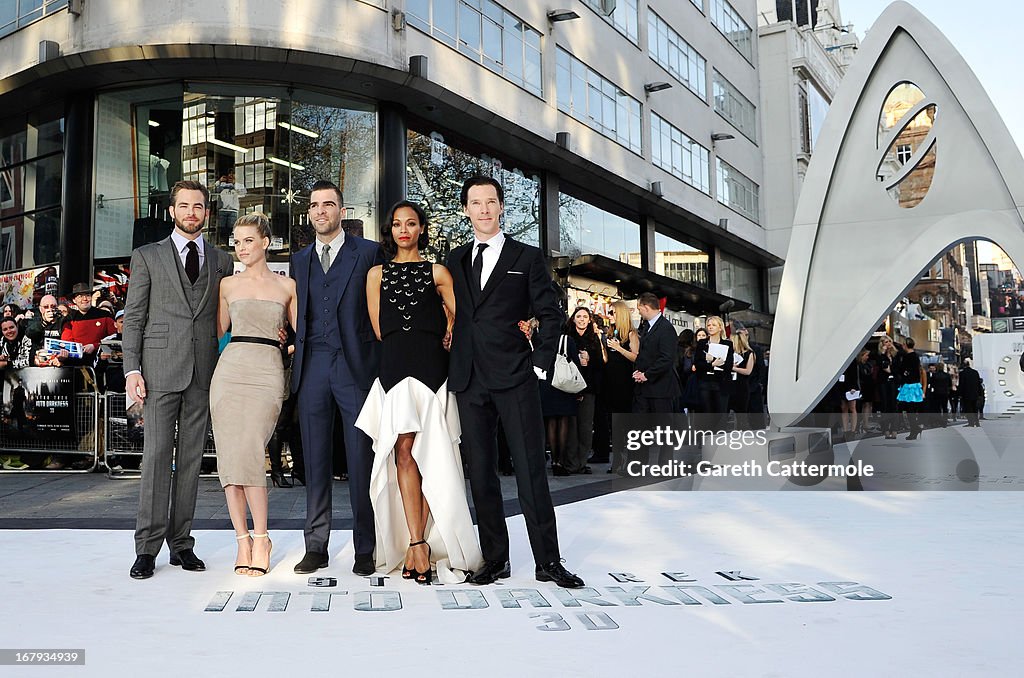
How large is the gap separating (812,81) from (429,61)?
33167 millimetres

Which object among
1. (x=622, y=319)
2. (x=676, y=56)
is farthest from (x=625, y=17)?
(x=622, y=319)

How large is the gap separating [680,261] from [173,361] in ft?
95.1

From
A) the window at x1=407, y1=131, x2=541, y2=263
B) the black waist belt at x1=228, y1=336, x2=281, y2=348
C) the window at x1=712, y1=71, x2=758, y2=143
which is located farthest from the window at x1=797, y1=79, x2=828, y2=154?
the black waist belt at x1=228, y1=336, x2=281, y2=348

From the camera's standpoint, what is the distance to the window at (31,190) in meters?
17.7

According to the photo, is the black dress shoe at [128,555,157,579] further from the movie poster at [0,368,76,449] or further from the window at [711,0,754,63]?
the window at [711,0,754,63]

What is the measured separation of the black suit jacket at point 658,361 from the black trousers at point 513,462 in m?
5.63

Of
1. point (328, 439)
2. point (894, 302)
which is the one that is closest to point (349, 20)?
point (894, 302)

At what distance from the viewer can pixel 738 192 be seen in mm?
37781

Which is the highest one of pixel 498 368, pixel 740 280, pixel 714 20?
pixel 714 20

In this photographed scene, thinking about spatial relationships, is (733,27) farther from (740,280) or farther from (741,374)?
(741,374)

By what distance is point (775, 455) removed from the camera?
31.2 feet

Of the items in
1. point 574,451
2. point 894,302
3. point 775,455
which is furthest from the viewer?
point 574,451

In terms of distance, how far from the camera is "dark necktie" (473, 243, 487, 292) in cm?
501

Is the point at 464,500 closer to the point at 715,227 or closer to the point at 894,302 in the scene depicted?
the point at 894,302
